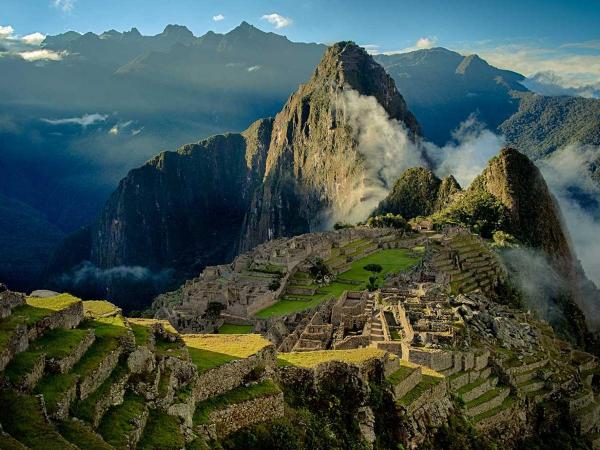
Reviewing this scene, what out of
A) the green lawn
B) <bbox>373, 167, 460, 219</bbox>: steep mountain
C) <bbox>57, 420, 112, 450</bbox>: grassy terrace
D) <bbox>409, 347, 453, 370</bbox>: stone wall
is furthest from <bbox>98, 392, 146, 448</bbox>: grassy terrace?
<bbox>373, 167, 460, 219</bbox>: steep mountain

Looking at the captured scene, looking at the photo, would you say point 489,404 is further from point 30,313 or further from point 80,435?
point 80,435

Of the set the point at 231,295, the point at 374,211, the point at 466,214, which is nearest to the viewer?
the point at 231,295

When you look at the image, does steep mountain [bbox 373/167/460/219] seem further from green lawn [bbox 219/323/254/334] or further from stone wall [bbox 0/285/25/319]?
stone wall [bbox 0/285/25/319]

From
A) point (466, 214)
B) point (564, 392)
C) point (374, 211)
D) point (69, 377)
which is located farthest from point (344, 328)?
point (374, 211)

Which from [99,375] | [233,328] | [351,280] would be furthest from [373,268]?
[99,375]

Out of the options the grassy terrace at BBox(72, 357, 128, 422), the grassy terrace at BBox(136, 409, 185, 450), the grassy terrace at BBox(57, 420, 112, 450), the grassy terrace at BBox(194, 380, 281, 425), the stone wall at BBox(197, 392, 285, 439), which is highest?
the grassy terrace at BBox(57, 420, 112, 450)

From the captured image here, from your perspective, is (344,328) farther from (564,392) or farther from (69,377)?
(69,377)
